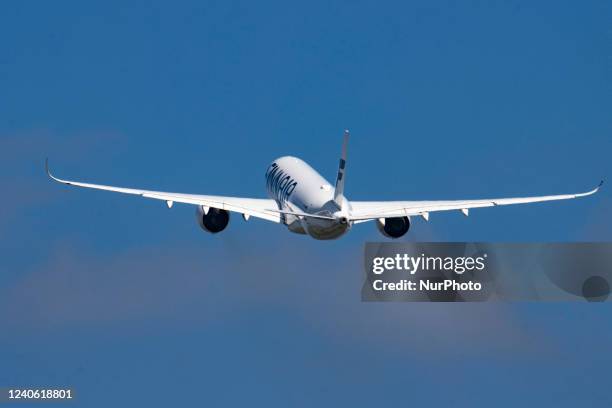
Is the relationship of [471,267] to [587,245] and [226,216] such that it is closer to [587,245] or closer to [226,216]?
[587,245]

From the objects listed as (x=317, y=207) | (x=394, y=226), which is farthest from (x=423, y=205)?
(x=317, y=207)

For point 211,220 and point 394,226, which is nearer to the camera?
point 211,220

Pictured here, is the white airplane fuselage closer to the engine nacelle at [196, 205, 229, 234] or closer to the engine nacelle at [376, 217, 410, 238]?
the engine nacelle at [376, 217, 410, 238]

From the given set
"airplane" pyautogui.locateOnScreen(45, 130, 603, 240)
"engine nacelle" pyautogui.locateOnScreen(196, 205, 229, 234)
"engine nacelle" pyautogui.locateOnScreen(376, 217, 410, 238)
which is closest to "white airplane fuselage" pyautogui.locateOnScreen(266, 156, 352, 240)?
"airplane" pyautogui.locateOnScreen(45, 130, 603, 240)

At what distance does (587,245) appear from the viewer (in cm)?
9756

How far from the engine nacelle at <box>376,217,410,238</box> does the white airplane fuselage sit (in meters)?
3.49

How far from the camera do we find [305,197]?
95.4 m

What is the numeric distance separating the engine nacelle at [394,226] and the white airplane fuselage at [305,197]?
349 cm

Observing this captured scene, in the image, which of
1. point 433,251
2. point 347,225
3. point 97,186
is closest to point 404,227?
point 433,251

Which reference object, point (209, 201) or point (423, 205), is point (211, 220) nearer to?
point (209, 201)

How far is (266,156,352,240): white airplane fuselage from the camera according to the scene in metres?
89.2

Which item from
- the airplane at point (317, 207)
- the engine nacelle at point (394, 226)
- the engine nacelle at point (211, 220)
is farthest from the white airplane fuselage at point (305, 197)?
the engine nacelle at point (211, 220)

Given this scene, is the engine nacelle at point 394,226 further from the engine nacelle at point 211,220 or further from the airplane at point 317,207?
the engine nacelle at point 211,220

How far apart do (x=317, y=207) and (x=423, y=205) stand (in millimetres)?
7700
